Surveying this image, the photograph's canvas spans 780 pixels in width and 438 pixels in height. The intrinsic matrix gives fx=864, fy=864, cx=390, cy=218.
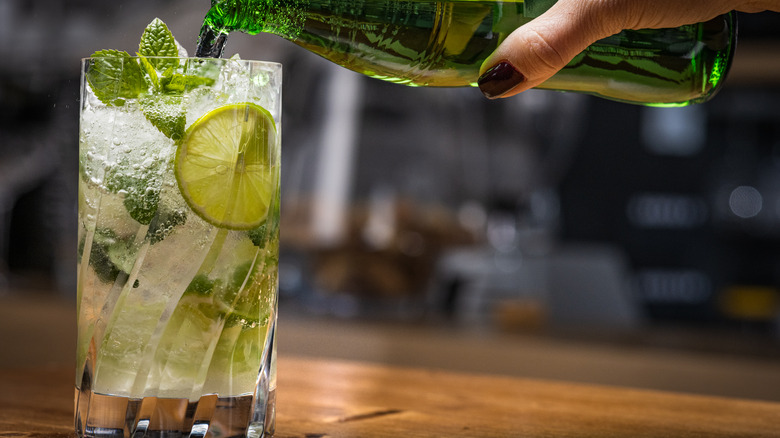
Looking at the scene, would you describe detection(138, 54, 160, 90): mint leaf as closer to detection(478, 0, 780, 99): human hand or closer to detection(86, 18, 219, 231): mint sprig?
detection(86, 18, 219, 231): mint sprig

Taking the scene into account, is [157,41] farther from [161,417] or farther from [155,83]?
[161,417]

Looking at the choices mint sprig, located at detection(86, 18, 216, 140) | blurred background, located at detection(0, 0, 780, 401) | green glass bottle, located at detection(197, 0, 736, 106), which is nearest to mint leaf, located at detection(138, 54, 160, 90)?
mint sprig, located at detection(86, 18, 216, 140)

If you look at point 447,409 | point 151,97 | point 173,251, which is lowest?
point 447,409

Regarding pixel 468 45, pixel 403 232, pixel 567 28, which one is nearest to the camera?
pixel 567 28

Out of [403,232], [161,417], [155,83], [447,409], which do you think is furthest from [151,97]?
[403,232]

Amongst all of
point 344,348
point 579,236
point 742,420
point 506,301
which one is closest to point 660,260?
point 579,236

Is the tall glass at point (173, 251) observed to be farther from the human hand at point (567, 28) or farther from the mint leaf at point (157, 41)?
the human hand at point (567, 28)

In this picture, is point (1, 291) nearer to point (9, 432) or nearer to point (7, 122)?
point (7, 122)
